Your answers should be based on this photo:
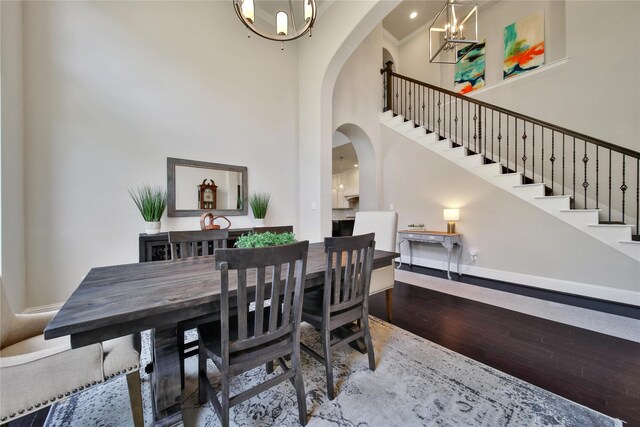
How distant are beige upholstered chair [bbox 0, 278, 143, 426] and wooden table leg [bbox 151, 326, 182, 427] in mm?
77

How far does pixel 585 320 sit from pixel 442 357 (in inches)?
71.9

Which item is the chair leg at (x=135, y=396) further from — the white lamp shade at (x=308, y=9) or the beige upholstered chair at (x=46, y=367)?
the white lamp shade at (x=308, y=9)

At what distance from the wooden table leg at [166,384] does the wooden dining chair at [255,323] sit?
0.49 ft

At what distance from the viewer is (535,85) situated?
4.14 metres

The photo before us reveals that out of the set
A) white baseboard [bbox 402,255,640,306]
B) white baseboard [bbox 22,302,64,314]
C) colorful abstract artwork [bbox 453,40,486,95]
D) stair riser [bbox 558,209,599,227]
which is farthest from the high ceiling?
white baseboard [bbox 22,302,64,314]

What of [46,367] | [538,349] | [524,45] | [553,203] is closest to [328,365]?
[46,367]

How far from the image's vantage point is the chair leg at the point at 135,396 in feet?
3.66

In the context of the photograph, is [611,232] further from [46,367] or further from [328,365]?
[46,367]

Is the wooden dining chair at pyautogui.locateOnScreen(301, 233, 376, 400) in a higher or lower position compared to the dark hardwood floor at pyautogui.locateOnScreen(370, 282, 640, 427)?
higher

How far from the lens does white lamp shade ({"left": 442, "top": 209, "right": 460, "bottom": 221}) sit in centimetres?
400

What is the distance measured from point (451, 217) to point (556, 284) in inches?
60.9

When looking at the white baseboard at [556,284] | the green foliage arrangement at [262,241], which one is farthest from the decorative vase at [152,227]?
the white baseboard at [556,284]

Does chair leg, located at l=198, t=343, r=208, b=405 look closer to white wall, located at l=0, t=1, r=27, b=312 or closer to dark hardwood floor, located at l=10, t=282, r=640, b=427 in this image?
dark hardwood floor, located at l=10, t=282, r=640, b=427

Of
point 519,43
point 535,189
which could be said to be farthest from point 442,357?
point 519,43
